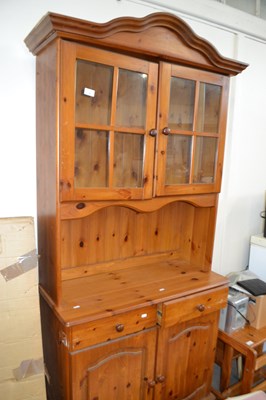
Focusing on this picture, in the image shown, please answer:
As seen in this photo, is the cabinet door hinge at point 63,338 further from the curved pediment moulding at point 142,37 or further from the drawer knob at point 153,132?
the curved pediment moulding at point 142,37

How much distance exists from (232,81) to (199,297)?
1.48 m

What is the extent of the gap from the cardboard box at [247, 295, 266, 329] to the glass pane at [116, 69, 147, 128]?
51.5 inches

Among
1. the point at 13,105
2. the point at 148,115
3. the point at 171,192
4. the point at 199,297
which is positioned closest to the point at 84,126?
the point at 148,115

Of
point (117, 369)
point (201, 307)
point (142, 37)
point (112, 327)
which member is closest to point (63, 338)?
point (112, 327)

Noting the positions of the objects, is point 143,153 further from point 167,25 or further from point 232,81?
point 232,81

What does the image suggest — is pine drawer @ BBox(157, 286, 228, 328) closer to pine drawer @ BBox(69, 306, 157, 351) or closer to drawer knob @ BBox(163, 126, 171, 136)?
pine drawer @ BBox(69, 306, 157, 351)

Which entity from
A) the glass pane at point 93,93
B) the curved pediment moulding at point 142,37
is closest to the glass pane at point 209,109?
the curved pediment moulding at point 142,37

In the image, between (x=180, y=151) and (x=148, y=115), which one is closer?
(x=148, y=115)

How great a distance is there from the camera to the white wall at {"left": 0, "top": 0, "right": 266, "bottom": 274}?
140 centimetres

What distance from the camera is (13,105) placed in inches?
56.2

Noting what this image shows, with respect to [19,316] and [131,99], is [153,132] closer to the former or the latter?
[131,99]

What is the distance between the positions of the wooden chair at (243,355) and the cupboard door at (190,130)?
92 cm

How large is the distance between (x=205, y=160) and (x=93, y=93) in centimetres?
71

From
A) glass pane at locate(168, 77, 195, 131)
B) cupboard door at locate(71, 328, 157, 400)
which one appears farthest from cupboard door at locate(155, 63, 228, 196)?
cupboard door at locate(71, 328, 157, 400)
